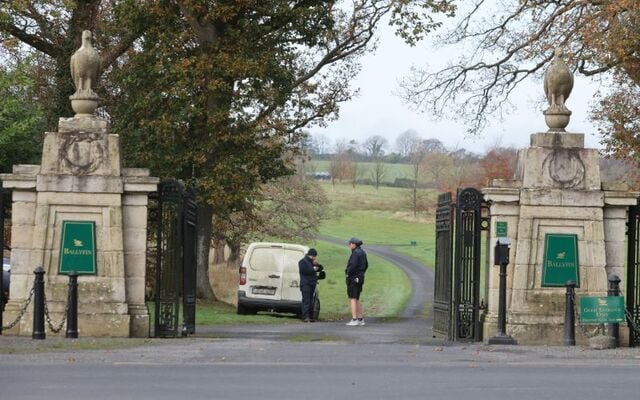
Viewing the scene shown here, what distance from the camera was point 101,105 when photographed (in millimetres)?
40469

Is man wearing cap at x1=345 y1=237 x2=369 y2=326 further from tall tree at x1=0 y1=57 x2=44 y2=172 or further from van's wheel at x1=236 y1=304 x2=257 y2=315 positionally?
tall tree at x1=0 y1=57 x2=44 y2=172

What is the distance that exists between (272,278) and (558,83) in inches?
478

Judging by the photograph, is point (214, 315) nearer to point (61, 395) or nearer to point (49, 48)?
point (49, 48)

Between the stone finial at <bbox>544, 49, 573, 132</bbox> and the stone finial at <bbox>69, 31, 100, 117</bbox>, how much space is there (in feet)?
22.9

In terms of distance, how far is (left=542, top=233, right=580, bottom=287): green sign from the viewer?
2006cm

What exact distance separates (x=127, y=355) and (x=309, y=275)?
43.1ft

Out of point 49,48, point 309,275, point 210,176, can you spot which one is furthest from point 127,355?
point 49,48

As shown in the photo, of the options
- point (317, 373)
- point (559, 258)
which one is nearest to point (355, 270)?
point (559, 258)

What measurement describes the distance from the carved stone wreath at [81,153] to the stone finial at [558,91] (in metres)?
6.86

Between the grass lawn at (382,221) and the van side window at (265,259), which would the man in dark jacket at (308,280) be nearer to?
the van side window at (265,259)

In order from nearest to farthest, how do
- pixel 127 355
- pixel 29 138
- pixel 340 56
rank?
1. pixel 127 355
2. pixel 29 138
3. pixel 340 56

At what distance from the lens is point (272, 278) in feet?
102

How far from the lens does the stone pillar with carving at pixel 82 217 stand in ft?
64.4

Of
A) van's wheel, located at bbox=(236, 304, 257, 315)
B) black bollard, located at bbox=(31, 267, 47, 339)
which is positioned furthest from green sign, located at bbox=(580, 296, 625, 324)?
van's wheel, located at bbox=(236, 304, 257, 315)
